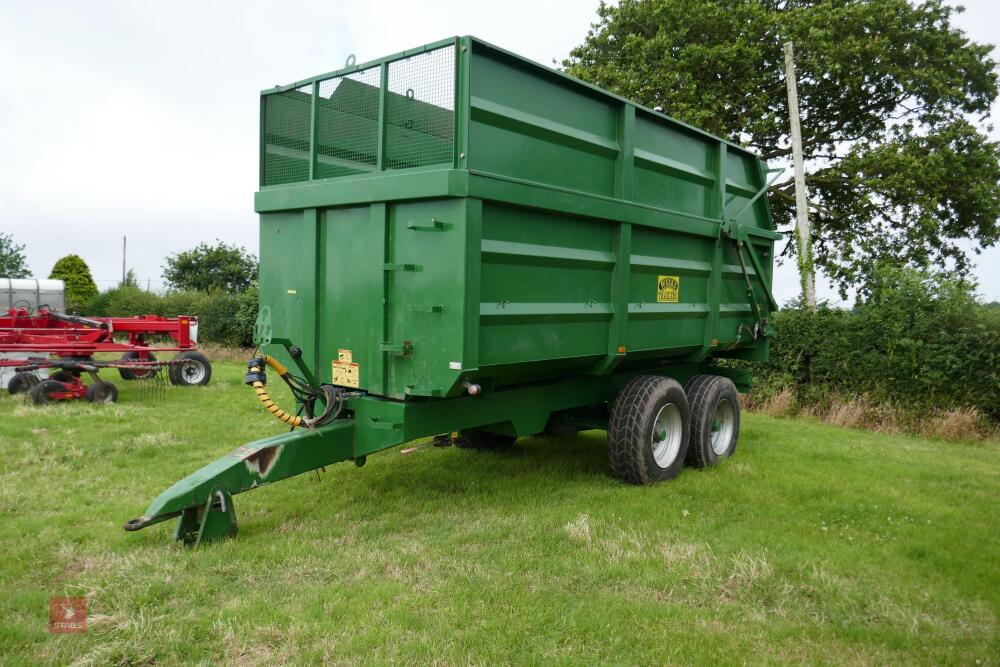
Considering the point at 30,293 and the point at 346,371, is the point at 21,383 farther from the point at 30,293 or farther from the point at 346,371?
the point at 346,371

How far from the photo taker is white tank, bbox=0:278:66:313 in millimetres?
13438

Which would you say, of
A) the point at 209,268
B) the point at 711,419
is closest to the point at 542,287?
the point at 711,419

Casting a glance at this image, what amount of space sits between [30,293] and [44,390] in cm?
519

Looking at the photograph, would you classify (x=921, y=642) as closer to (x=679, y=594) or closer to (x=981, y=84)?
(x=679, y=594)

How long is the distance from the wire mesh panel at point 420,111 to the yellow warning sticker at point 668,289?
→ 2.47m

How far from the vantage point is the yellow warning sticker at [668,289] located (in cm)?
618

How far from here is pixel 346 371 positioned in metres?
5.00

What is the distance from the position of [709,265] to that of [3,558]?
5.81 meters

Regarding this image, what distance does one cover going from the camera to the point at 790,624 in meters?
3.56

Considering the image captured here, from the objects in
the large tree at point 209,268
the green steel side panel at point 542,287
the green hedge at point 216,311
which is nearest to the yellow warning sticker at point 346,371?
the green steel side panel at point 542,287

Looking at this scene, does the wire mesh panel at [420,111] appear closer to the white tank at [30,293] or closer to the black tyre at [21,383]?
the black tyre at [21,383]

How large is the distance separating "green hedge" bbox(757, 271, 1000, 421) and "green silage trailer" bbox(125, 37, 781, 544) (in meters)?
4.96

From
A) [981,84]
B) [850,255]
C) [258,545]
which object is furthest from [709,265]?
[981,84]

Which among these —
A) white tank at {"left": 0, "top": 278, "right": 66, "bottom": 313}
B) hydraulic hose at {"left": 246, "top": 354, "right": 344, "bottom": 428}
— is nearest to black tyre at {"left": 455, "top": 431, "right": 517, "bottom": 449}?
hydraulic hose at {"left": 246, "top": 354, "right": 344, "bottom": 428}
